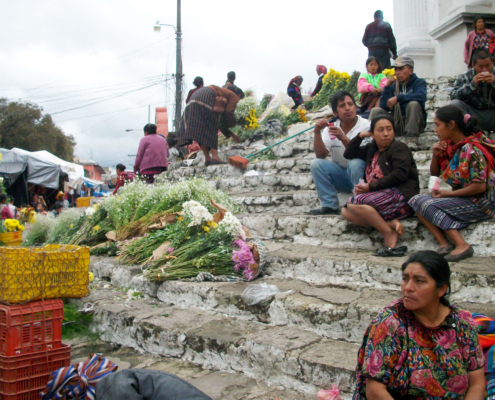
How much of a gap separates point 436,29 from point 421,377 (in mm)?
8452

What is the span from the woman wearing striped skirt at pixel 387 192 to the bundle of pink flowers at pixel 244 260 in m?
1.01

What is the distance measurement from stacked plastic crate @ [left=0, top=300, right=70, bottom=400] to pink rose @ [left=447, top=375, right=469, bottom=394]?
2.45 metres

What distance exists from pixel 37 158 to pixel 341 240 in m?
14.3

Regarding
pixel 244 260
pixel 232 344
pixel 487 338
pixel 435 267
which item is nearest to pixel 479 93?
pixel 244 260

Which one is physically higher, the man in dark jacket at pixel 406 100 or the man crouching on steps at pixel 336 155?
the man in dark jacket at pixel 406 100

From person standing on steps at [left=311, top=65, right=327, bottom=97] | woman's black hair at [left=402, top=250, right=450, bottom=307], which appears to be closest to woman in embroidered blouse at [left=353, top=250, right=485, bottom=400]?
woman's black hair at [left=402, top=250, right=450, bottom=307]

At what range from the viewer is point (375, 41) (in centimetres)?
859

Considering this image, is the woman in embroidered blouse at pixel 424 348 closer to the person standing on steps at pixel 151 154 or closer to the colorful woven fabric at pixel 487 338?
the colorful woven fabric at pixel 487 338

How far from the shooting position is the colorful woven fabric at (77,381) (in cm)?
266

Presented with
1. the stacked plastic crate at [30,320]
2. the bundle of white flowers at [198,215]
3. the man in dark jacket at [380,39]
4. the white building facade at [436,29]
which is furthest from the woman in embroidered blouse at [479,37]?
the stacked plastic crate at [30,320]

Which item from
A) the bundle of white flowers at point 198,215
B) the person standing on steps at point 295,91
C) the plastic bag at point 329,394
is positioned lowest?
the plastic bag at point 329,394

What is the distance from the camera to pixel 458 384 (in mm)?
1911

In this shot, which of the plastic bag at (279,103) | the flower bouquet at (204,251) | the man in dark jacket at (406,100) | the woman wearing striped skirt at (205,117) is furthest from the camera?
the plastic bag at (279,103)

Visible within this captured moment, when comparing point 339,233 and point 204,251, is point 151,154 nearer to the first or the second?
point 204,251
